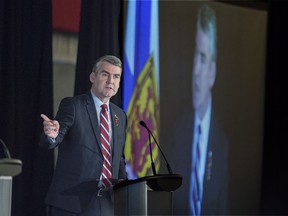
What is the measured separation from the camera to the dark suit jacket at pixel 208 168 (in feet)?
21.5

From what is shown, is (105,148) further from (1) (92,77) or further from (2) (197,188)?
(2) (197,188)

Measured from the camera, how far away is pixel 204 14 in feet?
22.2

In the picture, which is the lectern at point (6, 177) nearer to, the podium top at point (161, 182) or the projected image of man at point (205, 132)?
the podium top at point (161, 182)

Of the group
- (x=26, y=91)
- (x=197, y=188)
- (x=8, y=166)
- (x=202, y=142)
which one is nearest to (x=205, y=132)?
(x=202, y=142)

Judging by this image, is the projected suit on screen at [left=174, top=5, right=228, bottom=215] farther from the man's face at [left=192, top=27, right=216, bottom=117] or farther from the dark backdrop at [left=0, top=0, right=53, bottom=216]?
the dark backdrop at [left=0, top=0, right=53, bottom=216]

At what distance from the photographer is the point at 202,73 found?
264 inches

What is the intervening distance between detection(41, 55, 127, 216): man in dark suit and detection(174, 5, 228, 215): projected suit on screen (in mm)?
1615

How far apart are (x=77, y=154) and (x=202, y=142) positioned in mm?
2048

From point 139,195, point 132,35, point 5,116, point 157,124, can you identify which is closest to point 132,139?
point 157,124

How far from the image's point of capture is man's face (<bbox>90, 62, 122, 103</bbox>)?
505 cm

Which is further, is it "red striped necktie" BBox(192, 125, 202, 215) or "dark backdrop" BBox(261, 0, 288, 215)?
"dark backdrop" BBox(261, 0, 288, 215)

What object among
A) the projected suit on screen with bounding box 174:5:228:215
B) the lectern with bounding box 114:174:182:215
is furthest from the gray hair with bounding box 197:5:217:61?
the lectern with bounding box 114:174:182:215

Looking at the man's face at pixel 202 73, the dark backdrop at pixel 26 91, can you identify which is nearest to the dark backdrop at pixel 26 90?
the dark backdrop at pixel 26 91

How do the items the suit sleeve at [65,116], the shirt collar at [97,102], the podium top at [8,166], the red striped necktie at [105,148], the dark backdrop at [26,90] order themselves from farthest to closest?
the dark backdrop at [26,90]
the shirt collar at [97,102]
the red striped necktie at [105,148]
the suit sleeve at [65,116]
the podium top at [8,166]
